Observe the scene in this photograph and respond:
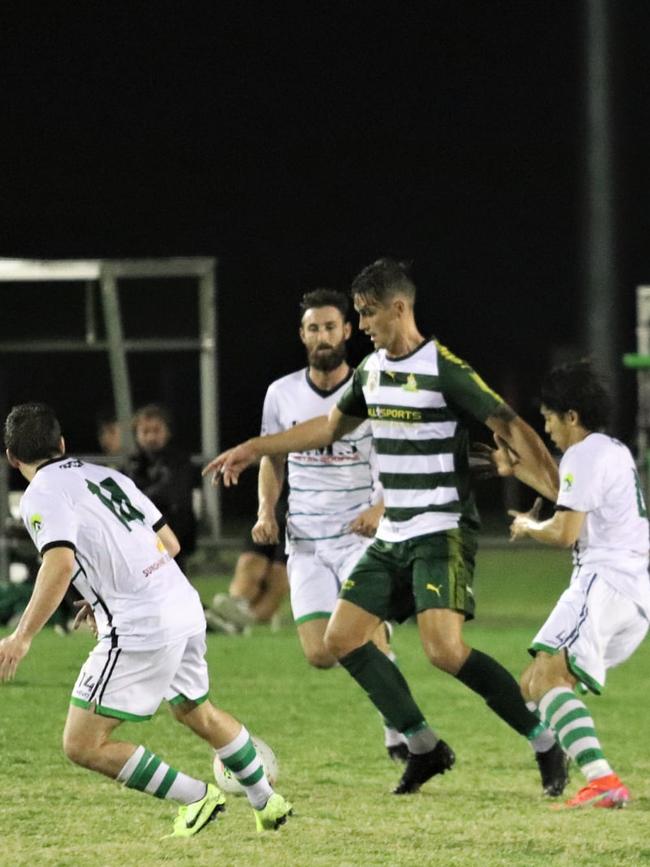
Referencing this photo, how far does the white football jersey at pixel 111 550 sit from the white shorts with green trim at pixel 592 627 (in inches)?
59.0

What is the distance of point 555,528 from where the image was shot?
6.56 m

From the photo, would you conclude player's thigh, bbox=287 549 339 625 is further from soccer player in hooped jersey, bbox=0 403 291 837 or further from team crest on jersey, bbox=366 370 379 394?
soccer player in hooped jersey, bbox=0 403 291 837

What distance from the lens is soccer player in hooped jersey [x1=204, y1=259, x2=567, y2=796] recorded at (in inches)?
264

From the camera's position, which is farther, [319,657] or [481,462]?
[319,657]

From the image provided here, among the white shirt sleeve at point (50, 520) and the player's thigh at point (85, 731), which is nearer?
the white shirt sleeve at point (50, 520)

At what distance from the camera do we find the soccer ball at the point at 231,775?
661cm

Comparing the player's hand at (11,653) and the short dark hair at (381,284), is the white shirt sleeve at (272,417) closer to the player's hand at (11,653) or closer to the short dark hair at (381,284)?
the short dark hair at (381,284)

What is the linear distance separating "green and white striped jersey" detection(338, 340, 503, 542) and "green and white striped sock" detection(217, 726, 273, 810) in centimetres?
125

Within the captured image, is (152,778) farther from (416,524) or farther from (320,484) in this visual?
(320,484)

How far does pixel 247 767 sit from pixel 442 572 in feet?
4.04

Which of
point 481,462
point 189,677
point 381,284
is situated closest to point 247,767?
point 189,677

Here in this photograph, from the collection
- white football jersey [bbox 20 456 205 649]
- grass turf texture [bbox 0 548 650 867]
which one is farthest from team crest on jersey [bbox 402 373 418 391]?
grass turf texture [bbox 0 548 650 867]

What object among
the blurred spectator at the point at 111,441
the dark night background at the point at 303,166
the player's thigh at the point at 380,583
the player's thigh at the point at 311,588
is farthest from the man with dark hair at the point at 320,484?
the dark night background at the point at 303,166

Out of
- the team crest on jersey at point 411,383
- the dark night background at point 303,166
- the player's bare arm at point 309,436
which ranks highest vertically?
the dark night background at point 303,166
